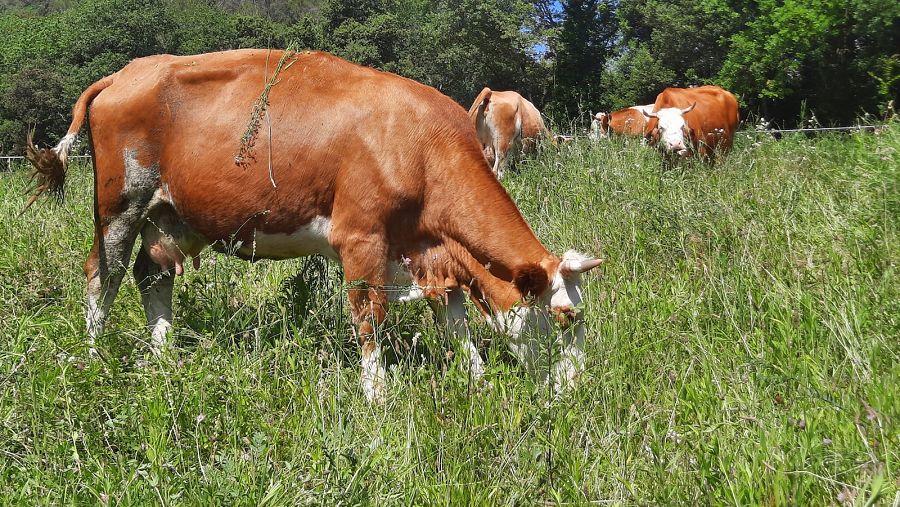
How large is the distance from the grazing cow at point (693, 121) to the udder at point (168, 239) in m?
6.87

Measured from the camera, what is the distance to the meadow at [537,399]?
7.82 feet

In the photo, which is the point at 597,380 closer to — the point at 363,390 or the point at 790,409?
the point at 790,409

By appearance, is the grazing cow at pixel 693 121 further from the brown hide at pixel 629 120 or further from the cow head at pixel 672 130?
the brown hide at pixel 629 120

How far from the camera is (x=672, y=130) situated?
10742mm

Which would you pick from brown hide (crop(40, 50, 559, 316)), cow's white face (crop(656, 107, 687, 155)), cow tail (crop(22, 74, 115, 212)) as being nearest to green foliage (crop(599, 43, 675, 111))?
cow's white face (crop(656, 107, 687, 155))

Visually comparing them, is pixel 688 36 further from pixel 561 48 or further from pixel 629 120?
pixel 629 120

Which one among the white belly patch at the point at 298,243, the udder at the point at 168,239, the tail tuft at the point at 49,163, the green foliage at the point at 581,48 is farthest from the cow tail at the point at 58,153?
the green foliage at the point at 581,48

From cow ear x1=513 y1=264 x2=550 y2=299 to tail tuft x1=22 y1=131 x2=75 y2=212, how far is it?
9.99 ft

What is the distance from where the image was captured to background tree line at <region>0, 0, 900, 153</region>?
85.0 feet

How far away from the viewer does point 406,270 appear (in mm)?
4344

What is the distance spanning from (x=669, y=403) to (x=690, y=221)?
7.91 feet

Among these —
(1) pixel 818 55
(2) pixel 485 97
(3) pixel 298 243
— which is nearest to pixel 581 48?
(1) pixel 818 55

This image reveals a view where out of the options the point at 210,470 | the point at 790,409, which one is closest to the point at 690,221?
the point at 790,409

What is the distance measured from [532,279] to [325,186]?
1343 mm
